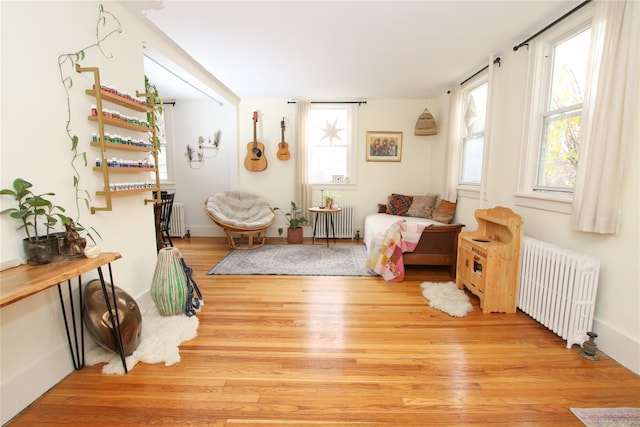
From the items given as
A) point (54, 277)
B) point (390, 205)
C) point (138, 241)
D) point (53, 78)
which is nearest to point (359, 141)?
point (390, 205)

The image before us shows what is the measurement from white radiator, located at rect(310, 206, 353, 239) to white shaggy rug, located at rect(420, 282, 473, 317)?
2.18m

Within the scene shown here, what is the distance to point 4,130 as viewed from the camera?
1.35 metres

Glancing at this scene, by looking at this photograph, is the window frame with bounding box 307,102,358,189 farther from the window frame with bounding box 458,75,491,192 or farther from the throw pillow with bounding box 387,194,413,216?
the window frame with bounding box 458,75,491,192

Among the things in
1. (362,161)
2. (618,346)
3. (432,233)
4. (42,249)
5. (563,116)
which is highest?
(563,116)

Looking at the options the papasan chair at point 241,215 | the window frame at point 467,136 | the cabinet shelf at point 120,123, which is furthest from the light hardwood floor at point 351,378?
the papasan chair at point 241,215

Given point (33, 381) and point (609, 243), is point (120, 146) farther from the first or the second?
point (609, 243)

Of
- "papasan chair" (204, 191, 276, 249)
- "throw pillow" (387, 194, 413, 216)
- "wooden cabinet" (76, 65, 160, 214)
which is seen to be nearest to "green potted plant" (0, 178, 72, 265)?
"wooden cabinet" (76, 65, 160, 214)

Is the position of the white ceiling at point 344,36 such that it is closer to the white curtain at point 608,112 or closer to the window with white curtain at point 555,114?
the window with white curtain at point 555,114

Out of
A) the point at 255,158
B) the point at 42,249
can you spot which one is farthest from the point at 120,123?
the point at 255,158

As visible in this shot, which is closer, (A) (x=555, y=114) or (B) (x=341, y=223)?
(A) (x=555, y=114)

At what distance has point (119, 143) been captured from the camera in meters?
2.02

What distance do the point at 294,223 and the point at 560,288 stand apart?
11.7ft

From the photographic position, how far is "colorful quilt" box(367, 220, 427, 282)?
123 inches

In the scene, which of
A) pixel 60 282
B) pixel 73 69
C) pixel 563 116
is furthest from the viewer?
pixel 563 116
